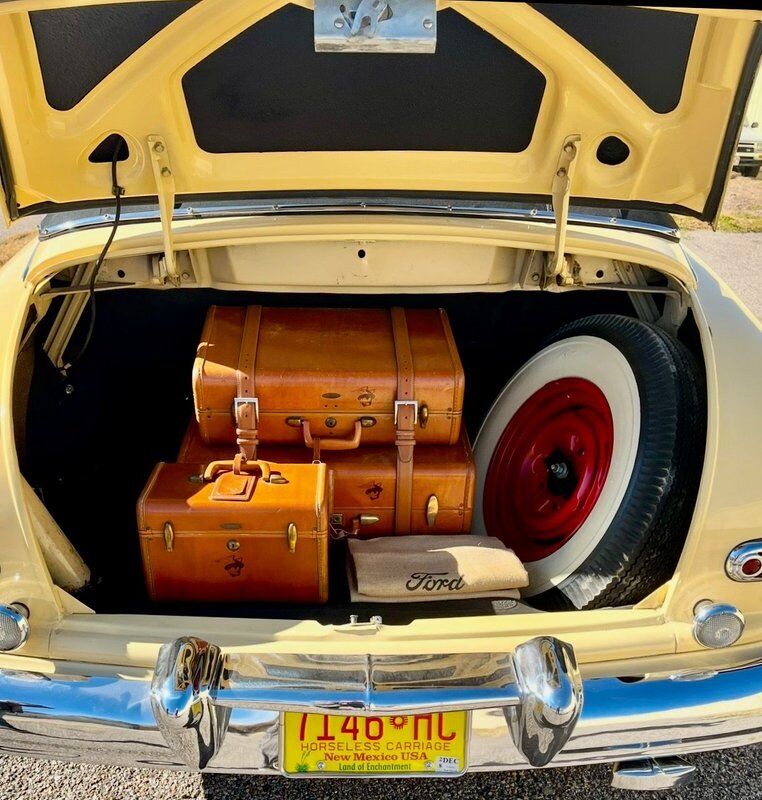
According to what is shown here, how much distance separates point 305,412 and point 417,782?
103cm

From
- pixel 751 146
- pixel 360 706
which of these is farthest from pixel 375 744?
pixel 751 146

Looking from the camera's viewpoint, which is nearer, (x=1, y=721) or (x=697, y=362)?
(x=1, y=721)

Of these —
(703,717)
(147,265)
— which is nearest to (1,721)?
(147,265)

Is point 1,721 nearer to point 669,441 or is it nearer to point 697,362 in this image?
point 669,441

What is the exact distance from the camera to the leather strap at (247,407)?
1946 mm

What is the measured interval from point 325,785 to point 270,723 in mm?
597

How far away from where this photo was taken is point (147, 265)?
1.97 metres

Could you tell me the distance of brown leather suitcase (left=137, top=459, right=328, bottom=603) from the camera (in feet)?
5.56

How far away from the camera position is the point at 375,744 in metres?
1.43

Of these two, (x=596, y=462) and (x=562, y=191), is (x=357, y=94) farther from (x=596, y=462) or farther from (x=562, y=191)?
(x=596, y=462)

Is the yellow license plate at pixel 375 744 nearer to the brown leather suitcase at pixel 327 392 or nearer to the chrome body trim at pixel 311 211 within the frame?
the brown leather suitcase at pixel 327 392

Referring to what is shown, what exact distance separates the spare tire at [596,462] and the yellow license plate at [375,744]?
1.61ft

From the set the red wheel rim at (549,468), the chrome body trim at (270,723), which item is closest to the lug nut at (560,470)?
the red wheel rim at (549,468)

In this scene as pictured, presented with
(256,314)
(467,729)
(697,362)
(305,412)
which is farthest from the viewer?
(256,314)
